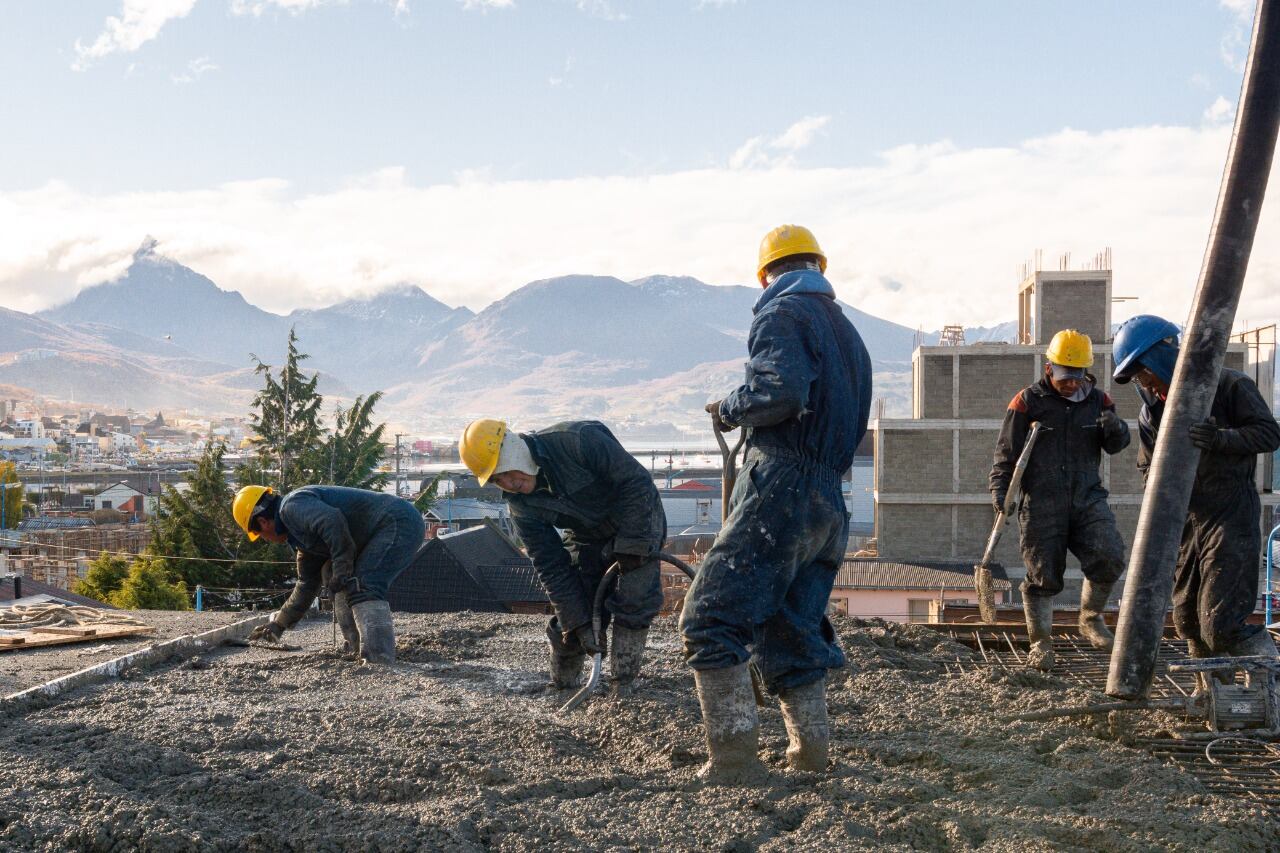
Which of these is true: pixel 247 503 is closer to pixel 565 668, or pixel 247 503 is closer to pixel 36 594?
pixel 565 668

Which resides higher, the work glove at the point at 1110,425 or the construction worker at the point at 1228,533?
the work glove at the point at 1110,425

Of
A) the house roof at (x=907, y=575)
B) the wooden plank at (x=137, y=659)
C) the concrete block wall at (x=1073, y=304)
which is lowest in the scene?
the house roof at (x=907, y=575)

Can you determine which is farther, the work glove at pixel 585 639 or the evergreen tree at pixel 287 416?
the evergreen tree at pixel 287 416

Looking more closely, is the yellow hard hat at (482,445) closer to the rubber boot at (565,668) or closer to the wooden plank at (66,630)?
the rubber boot at (565,668)

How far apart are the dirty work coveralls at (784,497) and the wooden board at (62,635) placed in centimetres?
619

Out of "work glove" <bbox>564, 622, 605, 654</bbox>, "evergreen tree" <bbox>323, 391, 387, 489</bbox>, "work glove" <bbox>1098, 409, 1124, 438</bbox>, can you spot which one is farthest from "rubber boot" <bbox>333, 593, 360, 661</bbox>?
"evergreen tree" <bbox>323, 391, 387, 489</bbox>

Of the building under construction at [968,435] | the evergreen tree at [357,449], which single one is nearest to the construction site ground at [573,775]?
the evergreen tree at [357,449]

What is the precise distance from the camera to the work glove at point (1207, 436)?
412 centimetres

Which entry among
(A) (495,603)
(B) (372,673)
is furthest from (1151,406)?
(A) (495,603)

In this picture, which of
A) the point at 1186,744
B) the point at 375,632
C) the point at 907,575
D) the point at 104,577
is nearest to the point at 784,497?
the point at 1186,744

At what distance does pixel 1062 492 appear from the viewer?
574 cm

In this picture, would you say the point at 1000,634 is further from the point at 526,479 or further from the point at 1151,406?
the point at 526,479

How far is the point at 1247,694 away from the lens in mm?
4031

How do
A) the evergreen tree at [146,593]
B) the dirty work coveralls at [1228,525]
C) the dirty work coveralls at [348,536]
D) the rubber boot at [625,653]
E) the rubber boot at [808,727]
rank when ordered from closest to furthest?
the rubber boot at [808,727] < the dirty work coveralls at [1228,525] < the rubber boot at [625,653] < the dirty work coveralls at [348,536] < the evergreen tree at [146,593]
